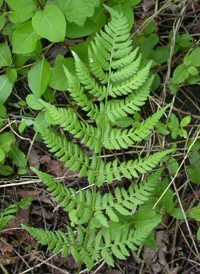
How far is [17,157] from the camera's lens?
8.38ft

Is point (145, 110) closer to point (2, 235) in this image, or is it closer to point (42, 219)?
point (42, 219)

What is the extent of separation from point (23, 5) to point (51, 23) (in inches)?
11.1

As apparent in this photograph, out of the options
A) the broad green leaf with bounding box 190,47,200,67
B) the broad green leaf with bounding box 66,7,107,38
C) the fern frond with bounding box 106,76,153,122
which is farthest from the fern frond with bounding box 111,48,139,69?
the broad green leaf with bounding box 190,47,200,67

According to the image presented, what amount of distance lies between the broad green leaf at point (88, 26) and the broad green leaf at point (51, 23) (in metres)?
0.27

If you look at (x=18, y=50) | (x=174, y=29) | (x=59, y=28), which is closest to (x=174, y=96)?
(x=174, y=29)

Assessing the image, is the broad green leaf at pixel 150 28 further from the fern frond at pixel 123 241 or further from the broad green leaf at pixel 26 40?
the fern frond at pixel 123 241

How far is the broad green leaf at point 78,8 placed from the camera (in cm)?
186

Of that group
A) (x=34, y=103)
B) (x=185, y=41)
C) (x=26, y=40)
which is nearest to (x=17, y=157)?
(x=34, y=103)

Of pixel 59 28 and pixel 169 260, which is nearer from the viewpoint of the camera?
pixel 59 28

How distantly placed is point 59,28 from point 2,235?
1.95m

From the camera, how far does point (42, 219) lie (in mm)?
2531

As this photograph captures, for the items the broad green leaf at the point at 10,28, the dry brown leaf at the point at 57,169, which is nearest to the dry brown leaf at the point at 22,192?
the dry brown leaf at the point at 57,169

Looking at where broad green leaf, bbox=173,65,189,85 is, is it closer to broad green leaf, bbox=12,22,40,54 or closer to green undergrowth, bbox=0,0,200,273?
green undergrowth, bbox=0,0,200,273

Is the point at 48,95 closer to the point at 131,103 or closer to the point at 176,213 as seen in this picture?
the point at 131,103
